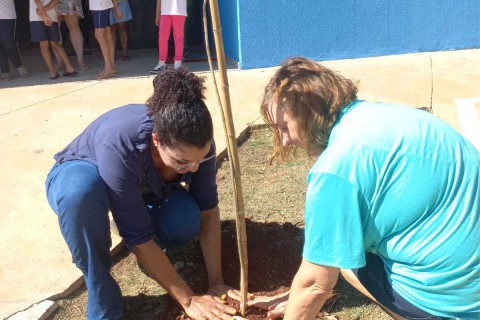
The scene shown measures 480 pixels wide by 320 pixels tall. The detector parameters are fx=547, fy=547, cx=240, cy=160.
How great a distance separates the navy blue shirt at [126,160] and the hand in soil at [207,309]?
1.23ft

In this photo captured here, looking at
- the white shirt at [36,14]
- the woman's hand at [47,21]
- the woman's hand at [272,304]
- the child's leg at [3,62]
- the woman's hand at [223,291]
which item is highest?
the white shirt at [36,14]

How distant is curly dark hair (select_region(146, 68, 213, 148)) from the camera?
6.34 feet

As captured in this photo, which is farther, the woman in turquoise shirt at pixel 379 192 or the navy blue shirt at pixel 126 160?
the navy blue shirt at pixel 126 160

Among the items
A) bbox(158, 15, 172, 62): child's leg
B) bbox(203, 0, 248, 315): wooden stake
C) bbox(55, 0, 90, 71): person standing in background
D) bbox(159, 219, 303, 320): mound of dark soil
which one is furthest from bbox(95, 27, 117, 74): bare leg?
bbox(203, 0, 248, 315): wooden stake

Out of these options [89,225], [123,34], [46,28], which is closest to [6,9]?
[46,28]

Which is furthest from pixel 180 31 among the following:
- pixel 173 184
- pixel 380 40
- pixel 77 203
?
pixel 77 203

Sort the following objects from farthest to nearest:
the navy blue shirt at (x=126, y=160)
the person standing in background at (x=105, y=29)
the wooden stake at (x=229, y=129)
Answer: the person standing in background at (x=105, y=29) → the navy blue shirt at (x=126, y=160) → the wooden stake at (x=229, y=129)

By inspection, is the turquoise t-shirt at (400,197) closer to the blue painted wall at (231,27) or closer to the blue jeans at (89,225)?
the blue jeans at (89,225)

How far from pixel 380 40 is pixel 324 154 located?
5.15m

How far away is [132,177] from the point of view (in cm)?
221

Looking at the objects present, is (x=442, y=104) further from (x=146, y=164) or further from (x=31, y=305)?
(x=31, y=305)

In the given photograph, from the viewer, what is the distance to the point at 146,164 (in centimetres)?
225

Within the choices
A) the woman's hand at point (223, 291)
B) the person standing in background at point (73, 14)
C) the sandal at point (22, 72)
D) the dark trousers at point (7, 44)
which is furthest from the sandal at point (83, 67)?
the woman's hand at point (223, 291)

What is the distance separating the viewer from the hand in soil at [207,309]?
238 cm
